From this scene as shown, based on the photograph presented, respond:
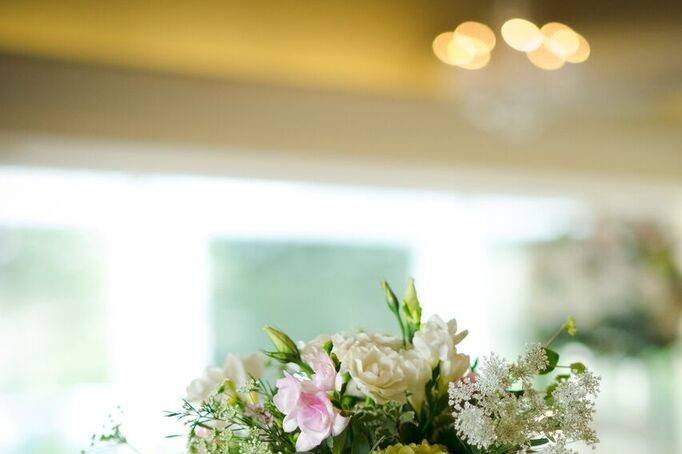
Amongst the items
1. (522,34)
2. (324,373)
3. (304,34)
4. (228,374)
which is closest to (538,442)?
(324,373)

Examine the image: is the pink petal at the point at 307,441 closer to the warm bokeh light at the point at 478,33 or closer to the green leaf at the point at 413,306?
the green leaf at the point at 413,306

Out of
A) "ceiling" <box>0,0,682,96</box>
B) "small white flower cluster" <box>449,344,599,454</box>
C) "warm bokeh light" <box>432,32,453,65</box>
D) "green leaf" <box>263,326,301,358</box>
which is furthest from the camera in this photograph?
"ceiling" <box>0,0,682,96</box>

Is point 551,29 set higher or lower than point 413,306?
higher

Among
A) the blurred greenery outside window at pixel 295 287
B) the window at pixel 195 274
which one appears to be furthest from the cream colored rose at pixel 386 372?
the blurred greenery outside window at pixel 295 287

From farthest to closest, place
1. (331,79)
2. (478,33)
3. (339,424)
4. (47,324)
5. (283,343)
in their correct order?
1. (331,79)
2. (47,324)
3. (478,33)
4. (283,343)
5. (339,424)

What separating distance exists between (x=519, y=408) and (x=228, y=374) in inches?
15.1

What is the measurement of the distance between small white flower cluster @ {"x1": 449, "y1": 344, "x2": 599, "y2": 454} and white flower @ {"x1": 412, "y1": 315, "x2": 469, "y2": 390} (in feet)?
0.10

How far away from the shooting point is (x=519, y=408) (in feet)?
3.15

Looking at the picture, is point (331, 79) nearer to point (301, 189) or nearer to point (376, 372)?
point (301, 189)

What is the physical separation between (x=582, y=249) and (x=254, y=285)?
78.9 inches

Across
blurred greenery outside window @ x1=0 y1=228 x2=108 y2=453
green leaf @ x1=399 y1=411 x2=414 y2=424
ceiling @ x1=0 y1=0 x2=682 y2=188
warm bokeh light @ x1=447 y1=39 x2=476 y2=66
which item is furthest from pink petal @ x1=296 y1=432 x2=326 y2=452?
blurred greenery outside window @ x1=0 y1=228 x2=108 y2=453

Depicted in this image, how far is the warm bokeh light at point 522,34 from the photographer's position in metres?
2.60

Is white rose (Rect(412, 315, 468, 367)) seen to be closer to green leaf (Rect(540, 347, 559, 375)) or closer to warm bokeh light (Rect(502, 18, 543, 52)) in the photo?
green leaf (Rect(540, 347, 559, 375))

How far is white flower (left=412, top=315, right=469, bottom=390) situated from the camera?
1.02 m
